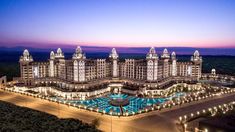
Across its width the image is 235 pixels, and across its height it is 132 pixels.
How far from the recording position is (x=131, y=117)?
48.3 metres

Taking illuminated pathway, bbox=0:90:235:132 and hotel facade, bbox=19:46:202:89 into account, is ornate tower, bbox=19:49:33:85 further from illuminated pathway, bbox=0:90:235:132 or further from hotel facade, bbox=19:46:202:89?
illuminated pathway, bbox=0:90:235:132

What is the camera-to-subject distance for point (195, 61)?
87312 millimetres

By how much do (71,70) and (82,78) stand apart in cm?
433

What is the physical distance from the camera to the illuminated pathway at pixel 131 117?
4278cm

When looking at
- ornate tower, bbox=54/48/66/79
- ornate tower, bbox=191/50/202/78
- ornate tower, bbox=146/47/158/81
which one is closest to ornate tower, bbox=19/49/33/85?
ornate tower, bbox=54/48/66/79

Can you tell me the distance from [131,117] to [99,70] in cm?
3412

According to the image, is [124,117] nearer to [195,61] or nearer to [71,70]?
[71,70]

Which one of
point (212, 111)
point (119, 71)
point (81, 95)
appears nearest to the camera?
→ point (212, 111)

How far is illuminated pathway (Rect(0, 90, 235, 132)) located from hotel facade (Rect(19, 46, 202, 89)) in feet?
48.3

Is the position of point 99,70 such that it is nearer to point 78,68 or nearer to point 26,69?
point 78,68

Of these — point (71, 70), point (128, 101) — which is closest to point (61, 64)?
point (71, 70)

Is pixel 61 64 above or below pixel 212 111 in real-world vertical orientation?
above

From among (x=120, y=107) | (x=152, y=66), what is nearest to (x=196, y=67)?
(x=152, y=66)

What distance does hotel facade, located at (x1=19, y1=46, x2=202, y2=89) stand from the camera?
73.9 metres
